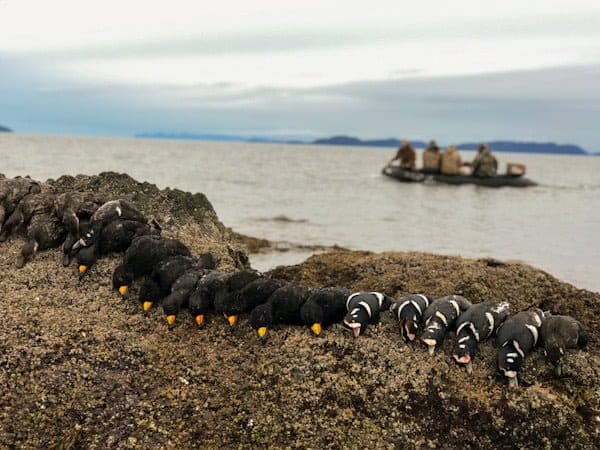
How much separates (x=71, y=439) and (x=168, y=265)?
2.27 meters

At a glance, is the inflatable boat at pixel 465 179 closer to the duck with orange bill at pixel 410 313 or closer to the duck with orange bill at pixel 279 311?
the duck with orange bill at pixel 410 313

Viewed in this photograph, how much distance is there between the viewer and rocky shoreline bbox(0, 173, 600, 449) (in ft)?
15.0

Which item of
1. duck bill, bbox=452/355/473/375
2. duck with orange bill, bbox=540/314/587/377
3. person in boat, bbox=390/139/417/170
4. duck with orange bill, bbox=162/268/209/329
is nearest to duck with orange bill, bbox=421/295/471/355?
duck bill, bbox=452/355/473/375

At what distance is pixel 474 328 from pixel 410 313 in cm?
60

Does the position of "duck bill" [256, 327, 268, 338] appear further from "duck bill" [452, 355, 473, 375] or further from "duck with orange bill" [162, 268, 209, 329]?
"duck bill" [452, 355, 473, 375]

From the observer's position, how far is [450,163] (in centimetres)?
4294

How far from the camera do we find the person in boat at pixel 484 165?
4206 centimetres

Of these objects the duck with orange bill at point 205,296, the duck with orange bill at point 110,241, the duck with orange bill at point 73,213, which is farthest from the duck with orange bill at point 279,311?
the duck with orange bill at point 73,213

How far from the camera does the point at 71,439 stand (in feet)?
14.7

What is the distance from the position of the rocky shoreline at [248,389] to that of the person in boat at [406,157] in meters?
40.4

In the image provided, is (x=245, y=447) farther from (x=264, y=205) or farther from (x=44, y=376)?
(x=264, y=205)

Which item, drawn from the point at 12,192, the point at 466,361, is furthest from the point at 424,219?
the point at 466,361

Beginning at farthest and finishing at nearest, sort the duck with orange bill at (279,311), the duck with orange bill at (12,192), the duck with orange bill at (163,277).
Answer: the duck with orange bill at (12,192), the duck with orange bill at (163,277), the duck with orange bill at (279,311)

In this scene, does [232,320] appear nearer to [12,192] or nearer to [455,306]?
[455,306]
